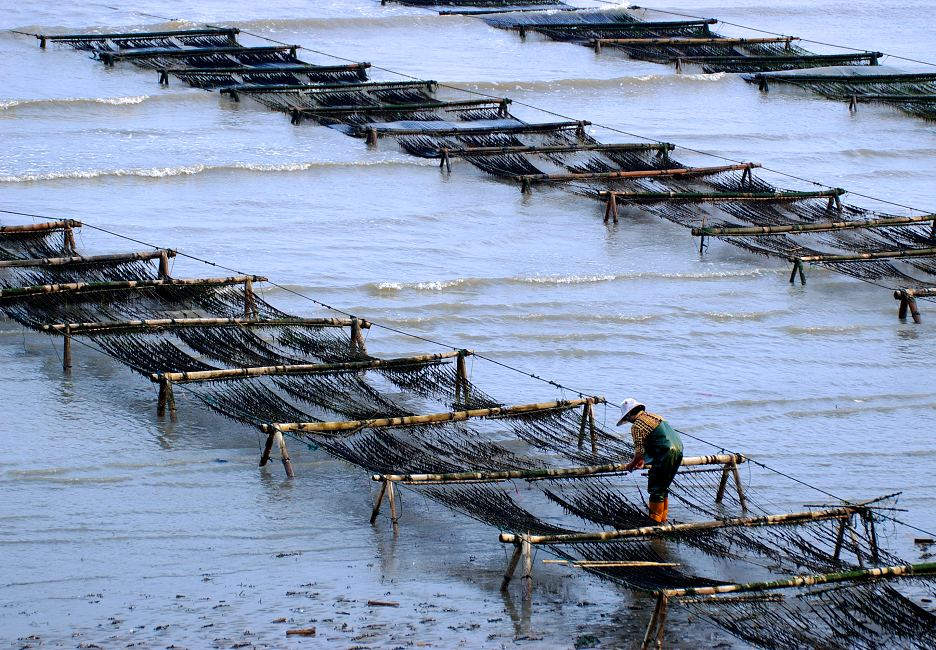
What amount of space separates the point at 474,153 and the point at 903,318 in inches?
284

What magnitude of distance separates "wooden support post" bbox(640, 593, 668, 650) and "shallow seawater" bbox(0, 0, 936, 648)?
0.21 m

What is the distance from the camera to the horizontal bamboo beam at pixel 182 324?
1283 cm

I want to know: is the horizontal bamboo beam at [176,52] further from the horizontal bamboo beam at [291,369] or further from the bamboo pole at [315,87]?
the horizontal bamboo beam at [291,369]

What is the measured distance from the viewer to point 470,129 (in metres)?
22.1

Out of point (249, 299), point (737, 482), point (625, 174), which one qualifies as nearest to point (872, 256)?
point (625, 174)

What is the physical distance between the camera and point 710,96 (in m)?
28.5

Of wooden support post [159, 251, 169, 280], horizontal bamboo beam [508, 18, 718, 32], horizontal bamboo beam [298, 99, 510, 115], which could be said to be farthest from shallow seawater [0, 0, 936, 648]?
wooden support post [159, 251, 169, 280]

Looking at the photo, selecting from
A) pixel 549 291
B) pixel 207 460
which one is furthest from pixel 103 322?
pixel 549 291

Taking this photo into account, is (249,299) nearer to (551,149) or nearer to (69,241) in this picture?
(69,241)

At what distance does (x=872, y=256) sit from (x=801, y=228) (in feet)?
3.75

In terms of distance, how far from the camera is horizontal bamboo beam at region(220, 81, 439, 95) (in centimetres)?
2372

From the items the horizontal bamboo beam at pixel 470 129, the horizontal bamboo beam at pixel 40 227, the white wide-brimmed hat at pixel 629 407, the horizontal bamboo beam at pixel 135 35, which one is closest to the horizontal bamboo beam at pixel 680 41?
the horizontal bamboo beam at pixel 470 129

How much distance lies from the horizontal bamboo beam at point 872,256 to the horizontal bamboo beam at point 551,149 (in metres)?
4.93

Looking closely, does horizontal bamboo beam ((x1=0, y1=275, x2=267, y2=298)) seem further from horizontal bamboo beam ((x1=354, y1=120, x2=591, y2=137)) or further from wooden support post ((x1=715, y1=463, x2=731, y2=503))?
horizontal bamboo beam ((x1=354, y1=120, x2=591, y2=137))
